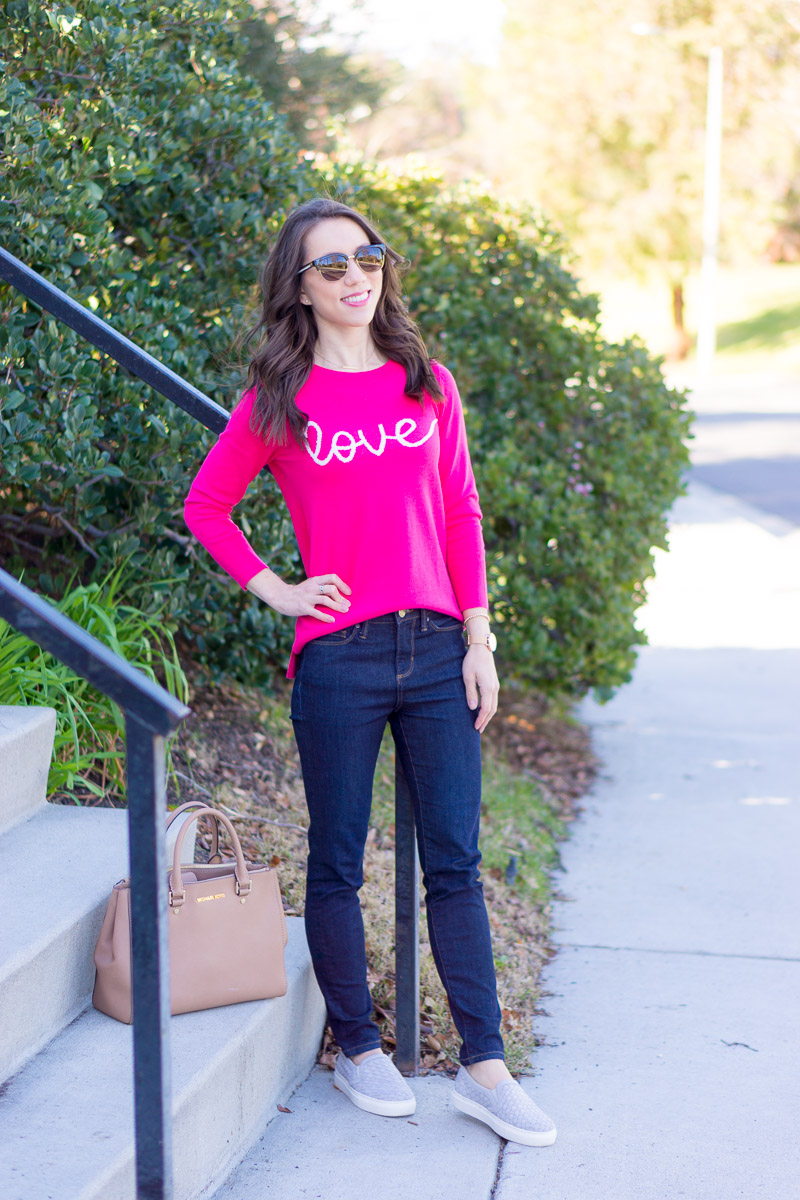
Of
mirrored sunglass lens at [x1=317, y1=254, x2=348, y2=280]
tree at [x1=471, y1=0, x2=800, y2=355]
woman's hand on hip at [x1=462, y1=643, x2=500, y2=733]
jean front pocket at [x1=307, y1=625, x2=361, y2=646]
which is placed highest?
tree at [x1=471, y1=0, x2=800, y2=355]

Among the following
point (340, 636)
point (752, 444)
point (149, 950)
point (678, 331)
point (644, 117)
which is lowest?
point (752, 444)

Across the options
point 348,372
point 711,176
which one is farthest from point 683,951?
point 711,176

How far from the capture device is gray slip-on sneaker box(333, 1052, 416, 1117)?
8.82 ft

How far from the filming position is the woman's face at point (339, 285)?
258 cm

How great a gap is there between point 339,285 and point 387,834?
2155mm

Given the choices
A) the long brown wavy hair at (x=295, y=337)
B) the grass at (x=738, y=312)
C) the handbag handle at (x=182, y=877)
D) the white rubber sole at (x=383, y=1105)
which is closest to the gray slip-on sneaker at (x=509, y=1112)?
the white rubber sole at (x=383, y=1105)

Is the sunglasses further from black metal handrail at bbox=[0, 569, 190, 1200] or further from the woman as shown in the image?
black metal handrail at bbox=[0, 569, 190, 1200]

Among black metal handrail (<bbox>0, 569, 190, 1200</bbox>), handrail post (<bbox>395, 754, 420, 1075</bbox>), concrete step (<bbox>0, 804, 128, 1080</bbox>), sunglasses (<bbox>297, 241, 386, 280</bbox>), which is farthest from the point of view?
handrail post (<bbox>395, 754, 420, 1075</bbox>)

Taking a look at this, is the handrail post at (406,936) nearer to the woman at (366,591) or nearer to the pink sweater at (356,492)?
the woman at (366,591)

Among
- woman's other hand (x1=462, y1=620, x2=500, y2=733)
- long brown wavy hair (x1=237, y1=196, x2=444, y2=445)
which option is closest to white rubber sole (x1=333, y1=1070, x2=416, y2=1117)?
woman's other hand (x1=462, y1=620, x2=500, y2=733)

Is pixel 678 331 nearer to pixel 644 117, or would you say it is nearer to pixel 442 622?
pixel 644 117

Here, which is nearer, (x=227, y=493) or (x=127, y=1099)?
(x=127, y=1099)

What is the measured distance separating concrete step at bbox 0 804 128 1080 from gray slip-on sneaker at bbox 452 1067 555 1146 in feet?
2.85

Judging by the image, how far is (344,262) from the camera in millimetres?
2570
